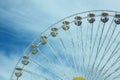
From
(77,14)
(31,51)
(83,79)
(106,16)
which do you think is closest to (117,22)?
(106,16)

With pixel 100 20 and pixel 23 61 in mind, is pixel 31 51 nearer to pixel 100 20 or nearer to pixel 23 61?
pixel 23 61

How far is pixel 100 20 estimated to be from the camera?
31375 mm

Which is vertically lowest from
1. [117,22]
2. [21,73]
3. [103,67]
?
[103,67]

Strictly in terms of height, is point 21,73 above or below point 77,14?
below

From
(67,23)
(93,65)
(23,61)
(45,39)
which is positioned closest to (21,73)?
(23,61)

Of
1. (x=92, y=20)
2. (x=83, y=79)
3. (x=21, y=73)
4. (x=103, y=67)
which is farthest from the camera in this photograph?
(x=21, y=73)

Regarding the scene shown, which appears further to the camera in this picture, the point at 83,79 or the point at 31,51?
the point at 31,51

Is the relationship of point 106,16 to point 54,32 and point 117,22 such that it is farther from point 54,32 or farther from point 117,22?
point 54,32

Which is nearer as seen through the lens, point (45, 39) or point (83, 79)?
point (83, 79)

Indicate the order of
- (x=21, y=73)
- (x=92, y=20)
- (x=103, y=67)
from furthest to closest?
(x=21, y=73) < (x=92, y=20) < (x=103, y=67)

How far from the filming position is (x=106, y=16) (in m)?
31.9

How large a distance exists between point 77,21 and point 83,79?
619 cm

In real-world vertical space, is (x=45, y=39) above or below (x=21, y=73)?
above

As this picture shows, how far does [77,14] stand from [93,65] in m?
6.30
